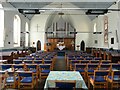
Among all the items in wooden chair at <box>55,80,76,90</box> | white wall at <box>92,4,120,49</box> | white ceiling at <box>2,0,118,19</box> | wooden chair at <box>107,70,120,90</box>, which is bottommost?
wooden chair at <box>107,70,120,90</box>

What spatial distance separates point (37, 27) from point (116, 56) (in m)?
15.7

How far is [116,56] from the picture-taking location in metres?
12.2

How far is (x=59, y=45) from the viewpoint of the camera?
79.4 feet

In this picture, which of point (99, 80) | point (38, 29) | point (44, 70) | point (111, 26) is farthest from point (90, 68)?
point (38, 29)

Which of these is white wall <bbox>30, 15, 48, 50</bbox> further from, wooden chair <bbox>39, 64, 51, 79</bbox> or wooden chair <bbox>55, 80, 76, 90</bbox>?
wooden chair <bbox>55, 80, 76, 90</bbox>

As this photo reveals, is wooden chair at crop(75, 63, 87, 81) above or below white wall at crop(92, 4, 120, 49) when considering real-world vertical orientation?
below

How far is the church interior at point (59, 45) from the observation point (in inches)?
221

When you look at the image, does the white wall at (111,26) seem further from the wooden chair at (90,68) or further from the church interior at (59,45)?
the wooden chair at (90,68)

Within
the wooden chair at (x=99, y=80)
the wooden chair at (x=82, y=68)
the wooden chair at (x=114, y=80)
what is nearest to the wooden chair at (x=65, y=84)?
the wooden chair at (x=99, y=80)

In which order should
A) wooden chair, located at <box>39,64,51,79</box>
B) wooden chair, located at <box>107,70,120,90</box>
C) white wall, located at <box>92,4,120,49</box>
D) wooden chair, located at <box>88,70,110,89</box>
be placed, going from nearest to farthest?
wooden chair, located at <box>88,70,110,89</box>, wooden chair, located at <box>107,70,120,90</box>, wooden chair, located at <box>39,64,51,79</box>, white wall, located at <box>92,4,120,49</box>

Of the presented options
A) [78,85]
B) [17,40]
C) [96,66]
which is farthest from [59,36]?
[78,85]

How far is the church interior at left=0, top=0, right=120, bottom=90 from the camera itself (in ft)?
18.5

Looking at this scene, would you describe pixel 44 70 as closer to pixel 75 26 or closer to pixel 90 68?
pixel 90 68

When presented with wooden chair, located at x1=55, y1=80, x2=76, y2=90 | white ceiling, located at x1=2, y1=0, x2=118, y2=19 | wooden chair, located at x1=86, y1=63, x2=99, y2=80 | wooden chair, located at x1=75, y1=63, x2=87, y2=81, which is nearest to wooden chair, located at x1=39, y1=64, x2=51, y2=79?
wooden chair, located at x1=75, y1=63, x2=87, y2=81
